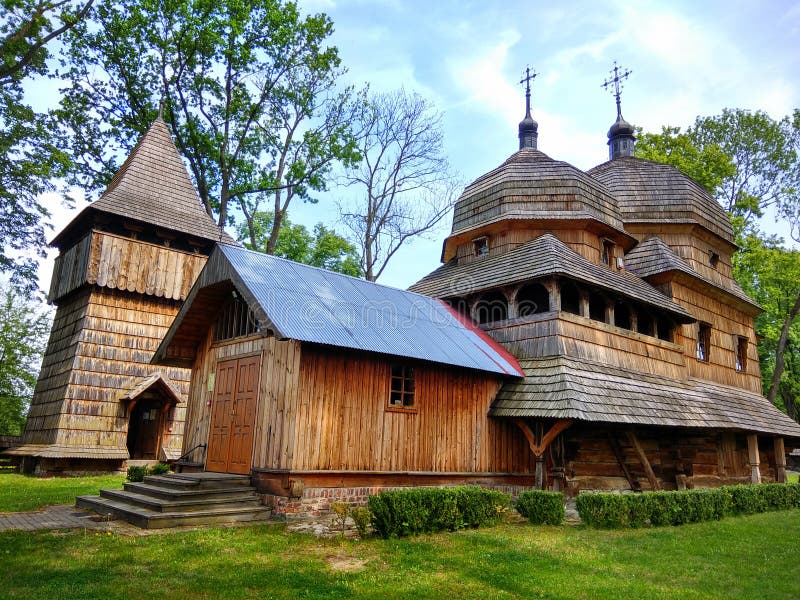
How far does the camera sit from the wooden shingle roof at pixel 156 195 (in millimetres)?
20562

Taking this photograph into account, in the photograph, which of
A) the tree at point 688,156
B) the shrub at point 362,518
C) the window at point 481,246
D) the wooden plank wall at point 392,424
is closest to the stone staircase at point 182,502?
the wooden plank wall at point 392,424

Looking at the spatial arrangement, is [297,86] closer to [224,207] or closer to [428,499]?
[224,207]

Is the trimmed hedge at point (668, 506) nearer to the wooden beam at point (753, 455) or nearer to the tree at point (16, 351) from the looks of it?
the wooden beam at point (753, 455)

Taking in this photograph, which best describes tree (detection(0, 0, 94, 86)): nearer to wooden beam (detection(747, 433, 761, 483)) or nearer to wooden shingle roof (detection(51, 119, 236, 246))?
wooden shingle roof (detection(51, 119, 236, 246))

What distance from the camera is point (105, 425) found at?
62.2 ft

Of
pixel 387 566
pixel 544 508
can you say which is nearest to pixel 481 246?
pixel 544 508

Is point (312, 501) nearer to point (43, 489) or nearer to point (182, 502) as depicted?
point (182, 502)

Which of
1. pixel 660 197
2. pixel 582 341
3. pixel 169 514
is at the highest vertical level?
pixel 660 197

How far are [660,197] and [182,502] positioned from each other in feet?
66.8

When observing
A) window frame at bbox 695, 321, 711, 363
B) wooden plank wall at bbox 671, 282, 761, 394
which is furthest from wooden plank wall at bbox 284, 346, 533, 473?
window frame at bbox 695, 321, 711, 363

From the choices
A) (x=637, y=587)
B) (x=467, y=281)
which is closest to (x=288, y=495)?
(x=637, y=587)

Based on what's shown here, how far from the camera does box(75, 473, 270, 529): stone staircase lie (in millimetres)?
9352

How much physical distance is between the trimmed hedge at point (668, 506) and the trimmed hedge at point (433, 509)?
170 cm

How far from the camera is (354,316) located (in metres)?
12.5
